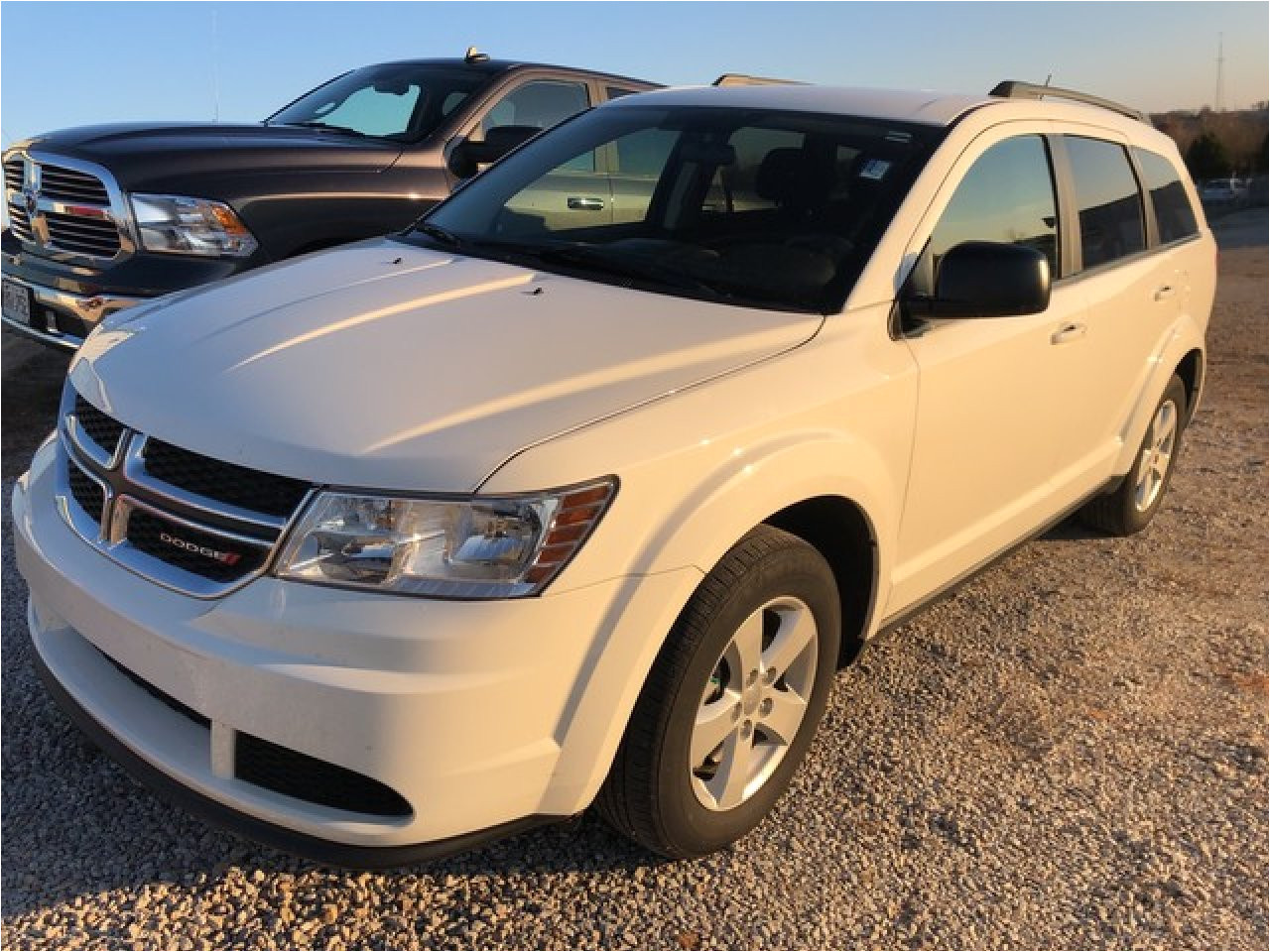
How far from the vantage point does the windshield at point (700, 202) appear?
2992mm

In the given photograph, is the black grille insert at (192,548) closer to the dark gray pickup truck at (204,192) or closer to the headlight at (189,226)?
the dark gray pickup truck at (204,192)

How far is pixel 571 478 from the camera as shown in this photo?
2064 mm

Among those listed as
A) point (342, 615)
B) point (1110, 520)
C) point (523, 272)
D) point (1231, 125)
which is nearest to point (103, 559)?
point (342, 615)

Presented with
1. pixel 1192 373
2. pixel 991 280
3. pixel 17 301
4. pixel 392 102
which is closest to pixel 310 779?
pixel 991 280

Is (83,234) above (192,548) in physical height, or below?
above

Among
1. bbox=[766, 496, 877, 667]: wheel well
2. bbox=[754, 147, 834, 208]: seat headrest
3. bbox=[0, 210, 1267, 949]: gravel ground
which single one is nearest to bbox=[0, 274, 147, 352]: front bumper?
bbox=[0, 210, 1267, 949]: gravel ground

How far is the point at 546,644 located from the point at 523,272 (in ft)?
Result: 4.58

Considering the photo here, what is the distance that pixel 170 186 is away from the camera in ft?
16.3

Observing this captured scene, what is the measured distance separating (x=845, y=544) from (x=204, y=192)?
3.55 m

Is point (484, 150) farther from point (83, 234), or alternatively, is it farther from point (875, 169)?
point (875, 169)

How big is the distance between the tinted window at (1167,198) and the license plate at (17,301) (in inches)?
196

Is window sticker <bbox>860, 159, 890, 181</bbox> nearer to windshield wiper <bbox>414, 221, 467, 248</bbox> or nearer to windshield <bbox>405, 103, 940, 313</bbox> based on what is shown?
windshield <bbox>405, 103, 940, 313</bbox>

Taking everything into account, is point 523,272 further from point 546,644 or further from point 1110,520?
point 1110,520

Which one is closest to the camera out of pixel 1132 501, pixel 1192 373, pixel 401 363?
pixel 401 363
